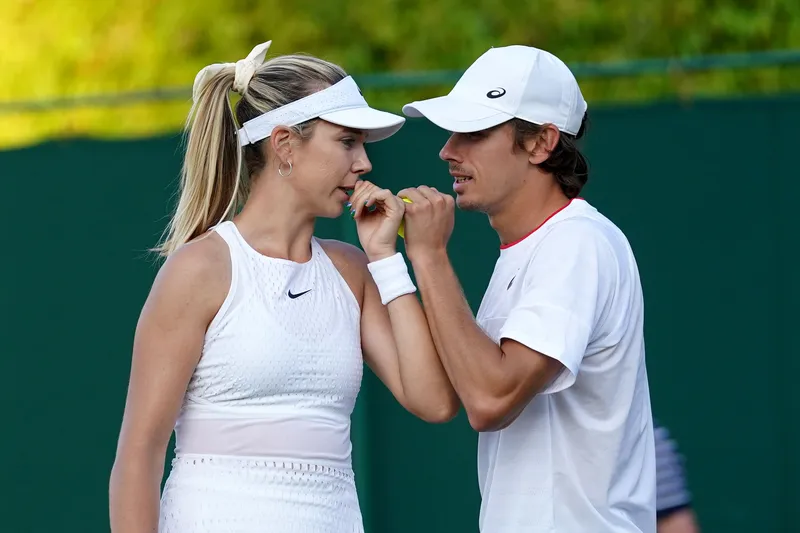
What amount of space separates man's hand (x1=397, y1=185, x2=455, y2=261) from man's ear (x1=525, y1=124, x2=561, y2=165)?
234 mm

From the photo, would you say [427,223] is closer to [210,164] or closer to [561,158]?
[561,158]

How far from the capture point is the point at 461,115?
10.2ft

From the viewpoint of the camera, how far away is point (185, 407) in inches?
117

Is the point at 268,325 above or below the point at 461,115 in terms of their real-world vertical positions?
below

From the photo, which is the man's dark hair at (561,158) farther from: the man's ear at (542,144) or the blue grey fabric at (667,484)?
the blue grey fabric at (667,484)

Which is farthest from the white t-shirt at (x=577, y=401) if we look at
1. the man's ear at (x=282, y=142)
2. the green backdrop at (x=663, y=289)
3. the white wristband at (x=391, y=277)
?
the green backdrop at (x=663, y=289)

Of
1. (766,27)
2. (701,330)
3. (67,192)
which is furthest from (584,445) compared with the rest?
(766,27)

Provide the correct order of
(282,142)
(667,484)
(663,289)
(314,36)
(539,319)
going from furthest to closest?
(314,36), (663,289), (667,484), (282,142), (539,319)

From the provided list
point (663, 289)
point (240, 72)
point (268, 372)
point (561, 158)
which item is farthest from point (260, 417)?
point (663, 289)

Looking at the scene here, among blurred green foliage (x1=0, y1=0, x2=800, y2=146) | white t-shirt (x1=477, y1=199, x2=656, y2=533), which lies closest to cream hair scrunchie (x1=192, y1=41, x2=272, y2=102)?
white t-shirt (x1=477, y1=199, x2=656, y2=533)

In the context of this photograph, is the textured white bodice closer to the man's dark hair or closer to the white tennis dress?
the white tennis dress

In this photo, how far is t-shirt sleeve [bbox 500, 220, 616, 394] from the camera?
2770mm

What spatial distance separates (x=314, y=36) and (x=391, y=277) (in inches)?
179

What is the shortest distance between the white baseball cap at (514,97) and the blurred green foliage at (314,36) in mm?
2732
